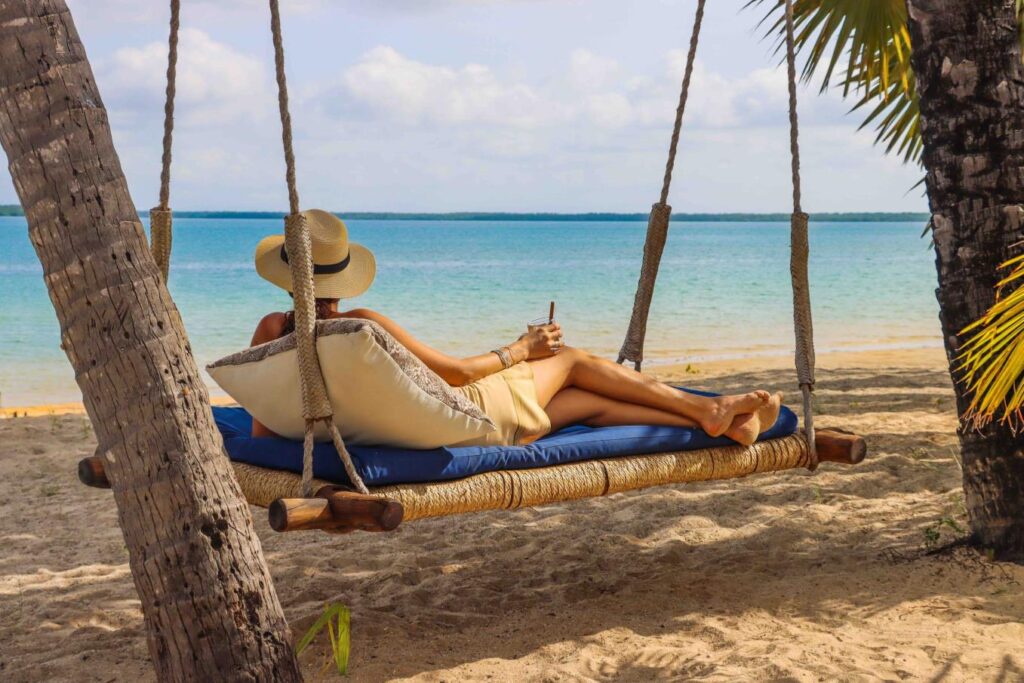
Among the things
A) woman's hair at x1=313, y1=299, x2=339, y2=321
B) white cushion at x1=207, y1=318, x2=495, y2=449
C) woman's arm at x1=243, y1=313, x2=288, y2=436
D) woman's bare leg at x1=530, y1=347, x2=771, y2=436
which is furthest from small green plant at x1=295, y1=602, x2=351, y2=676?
woman's bare leg at x1=530, y1=347, x2=771, y2=436

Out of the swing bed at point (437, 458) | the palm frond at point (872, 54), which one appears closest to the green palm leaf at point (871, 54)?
the palm frond at point (872, 54)

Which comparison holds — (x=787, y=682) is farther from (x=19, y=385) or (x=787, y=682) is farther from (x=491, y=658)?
(x=19, y=385)

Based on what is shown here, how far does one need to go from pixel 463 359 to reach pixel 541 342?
0.40m

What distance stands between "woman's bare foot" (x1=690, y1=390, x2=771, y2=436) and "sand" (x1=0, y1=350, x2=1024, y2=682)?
52 cm

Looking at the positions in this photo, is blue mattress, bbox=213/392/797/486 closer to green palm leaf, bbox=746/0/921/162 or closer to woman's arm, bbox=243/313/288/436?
woman's arm, bbox=243/313/288/436

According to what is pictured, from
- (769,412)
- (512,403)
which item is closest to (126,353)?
(512,403)

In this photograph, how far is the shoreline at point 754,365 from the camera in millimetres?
8477

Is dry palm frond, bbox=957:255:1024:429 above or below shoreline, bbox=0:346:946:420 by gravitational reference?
above

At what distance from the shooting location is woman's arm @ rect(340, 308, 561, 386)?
9.64 ft

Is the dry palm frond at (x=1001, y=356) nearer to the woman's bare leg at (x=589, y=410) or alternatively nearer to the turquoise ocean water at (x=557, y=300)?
the woman's bare leg at (x=589, y=410)

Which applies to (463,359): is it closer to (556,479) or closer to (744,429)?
(556,479)

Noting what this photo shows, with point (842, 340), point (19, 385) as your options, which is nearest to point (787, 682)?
point (19, 385)

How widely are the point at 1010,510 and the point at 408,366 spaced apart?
186 cm

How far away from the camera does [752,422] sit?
10.3ft
